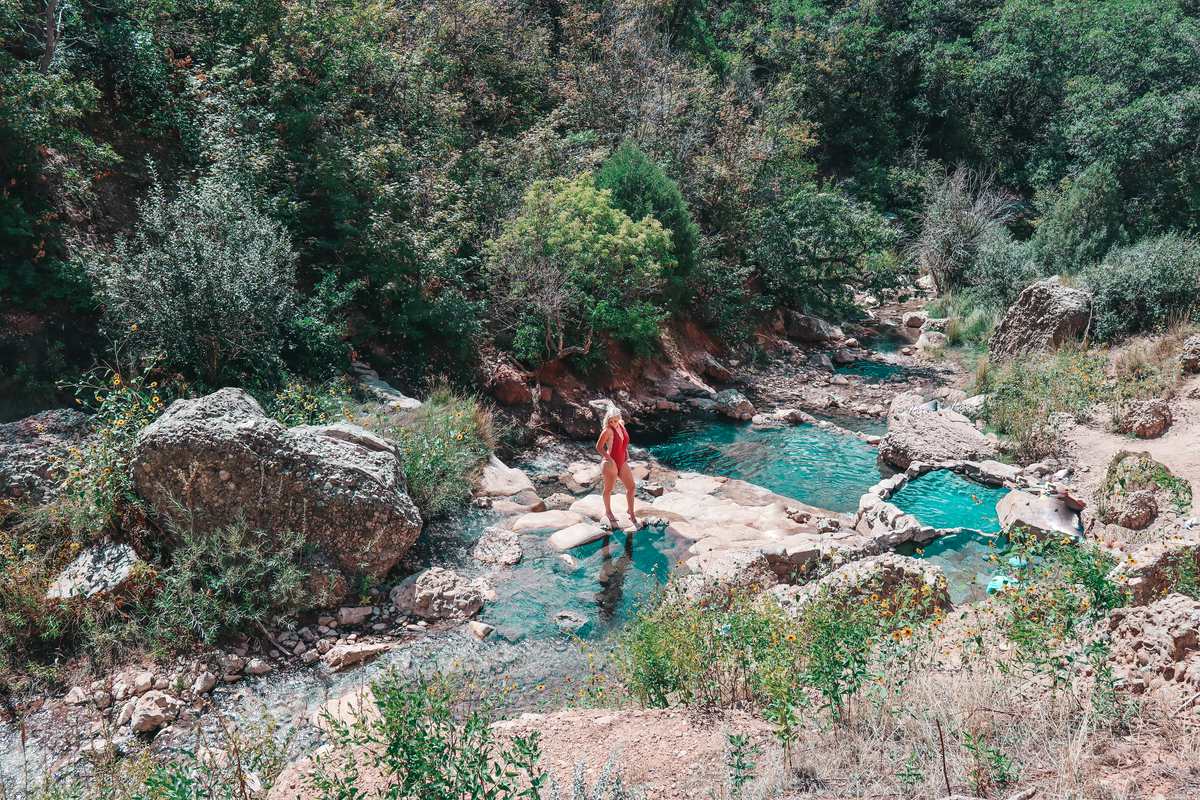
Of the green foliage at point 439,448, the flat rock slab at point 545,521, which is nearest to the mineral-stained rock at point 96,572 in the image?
the green foliage at point 439,448

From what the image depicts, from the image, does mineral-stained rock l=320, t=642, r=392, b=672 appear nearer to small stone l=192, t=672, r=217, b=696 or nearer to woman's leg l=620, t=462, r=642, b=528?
small stone l=192, t=672, r=217, b=696

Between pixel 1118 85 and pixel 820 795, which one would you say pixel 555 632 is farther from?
pixel 1118 85

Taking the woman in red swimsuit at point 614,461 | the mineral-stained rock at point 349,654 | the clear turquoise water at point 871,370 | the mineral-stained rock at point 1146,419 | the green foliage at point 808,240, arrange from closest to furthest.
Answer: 1. the mineral-stained rock at point 349,654
2. the woman in red swimsuit at point 614,461
3. the mineral-stained rock at point 1146,419
4. the clear turquoise water at point 871,370
5. the green foliage at point 808,240

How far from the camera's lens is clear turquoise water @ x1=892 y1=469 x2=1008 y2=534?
29.4 feet

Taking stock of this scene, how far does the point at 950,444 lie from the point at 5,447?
1127cm

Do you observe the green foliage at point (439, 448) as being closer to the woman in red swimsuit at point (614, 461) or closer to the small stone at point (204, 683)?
the woman in red swimsuit at point (614, 461)

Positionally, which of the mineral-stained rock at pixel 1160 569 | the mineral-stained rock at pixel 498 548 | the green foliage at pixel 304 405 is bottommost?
the mineral-stained rock at pixel 498 548

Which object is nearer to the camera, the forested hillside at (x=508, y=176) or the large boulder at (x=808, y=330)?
the forested hillside at (x=508, y=176)

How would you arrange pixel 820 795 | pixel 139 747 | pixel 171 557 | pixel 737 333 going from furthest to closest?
pixel 737 333
pixel 171 557
pixel 139 747
pixel 820 795

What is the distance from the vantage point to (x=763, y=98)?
72.8 feet

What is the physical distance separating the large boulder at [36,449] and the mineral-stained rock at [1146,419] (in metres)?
12.6

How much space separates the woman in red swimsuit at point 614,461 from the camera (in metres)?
8.44

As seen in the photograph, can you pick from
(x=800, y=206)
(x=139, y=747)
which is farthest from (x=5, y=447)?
(x=800, y=206)

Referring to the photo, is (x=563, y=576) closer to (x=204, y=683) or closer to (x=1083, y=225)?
→ (x=204, y=683)
